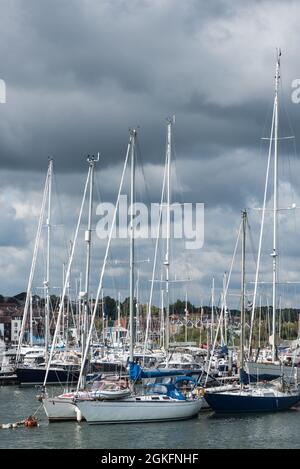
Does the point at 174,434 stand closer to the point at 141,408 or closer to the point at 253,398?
the point at 141,408

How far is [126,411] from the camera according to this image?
2483 inches

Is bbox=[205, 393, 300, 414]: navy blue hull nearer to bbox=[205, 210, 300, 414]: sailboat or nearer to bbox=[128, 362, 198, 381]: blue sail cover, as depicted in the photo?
bbox=[205, 210, 300, 414]: sailboat

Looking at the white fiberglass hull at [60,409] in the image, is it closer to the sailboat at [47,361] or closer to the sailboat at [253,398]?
the sailboat at [253,398]

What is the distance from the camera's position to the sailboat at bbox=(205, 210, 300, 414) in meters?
68.4

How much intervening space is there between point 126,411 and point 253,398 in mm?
10786

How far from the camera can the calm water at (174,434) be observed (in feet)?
185

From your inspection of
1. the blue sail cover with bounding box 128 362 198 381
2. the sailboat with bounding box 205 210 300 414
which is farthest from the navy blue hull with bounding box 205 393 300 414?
the blue sail cover with bounding box 128 362 198 381

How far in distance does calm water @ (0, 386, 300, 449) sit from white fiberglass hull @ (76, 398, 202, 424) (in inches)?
23.9

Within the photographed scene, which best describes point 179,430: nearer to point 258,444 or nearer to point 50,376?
point 258,444

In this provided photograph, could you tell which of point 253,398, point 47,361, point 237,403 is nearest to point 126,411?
point 237,403

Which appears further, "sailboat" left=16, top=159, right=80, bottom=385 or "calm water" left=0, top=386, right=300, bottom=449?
"sailboat" left=16, top=159, right=80, bottom=385

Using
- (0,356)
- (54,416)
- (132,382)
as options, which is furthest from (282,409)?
(0,356)

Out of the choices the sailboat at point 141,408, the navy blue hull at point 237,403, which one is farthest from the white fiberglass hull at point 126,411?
the navy blue hull at point 237,403

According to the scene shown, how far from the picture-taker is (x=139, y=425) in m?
62.8
